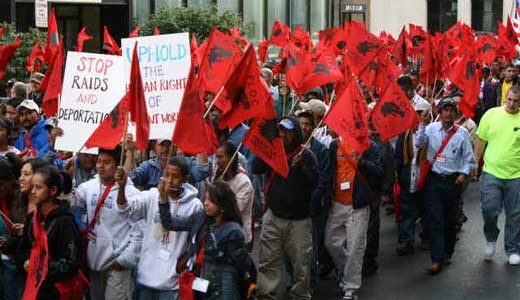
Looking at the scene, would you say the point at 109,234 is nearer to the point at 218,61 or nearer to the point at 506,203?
the point at 218,61

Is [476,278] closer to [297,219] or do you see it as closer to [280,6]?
[297,219]

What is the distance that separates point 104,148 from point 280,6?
93.8 feet

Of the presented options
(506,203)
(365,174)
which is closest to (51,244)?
(365,174)

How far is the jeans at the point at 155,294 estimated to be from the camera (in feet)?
22.2

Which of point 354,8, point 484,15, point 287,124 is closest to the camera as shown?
point 287,124

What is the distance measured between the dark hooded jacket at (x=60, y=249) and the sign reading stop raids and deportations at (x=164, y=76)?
1.30 meters

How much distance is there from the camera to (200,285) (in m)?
6.65

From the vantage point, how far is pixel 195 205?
692 centimetres

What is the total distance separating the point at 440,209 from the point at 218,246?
4.28 metres

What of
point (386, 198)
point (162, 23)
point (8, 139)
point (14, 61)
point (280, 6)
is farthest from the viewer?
point (280, 6)

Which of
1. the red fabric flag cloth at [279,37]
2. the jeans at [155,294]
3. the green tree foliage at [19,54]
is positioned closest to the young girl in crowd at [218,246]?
the jeans at [155,294]

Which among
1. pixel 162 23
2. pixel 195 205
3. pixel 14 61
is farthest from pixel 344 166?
pixel 162 23

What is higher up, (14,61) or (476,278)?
(14,61)

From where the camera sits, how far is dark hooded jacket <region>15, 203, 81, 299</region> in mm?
6273
